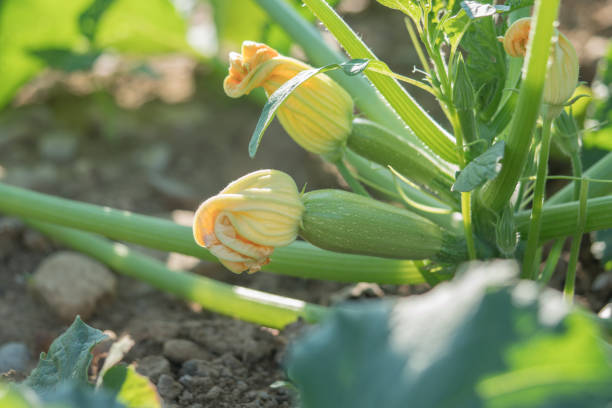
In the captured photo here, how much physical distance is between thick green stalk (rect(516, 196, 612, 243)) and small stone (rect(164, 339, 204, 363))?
0.85m

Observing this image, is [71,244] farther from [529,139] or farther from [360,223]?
[529,139]

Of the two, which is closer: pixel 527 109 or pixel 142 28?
pixel 527 109

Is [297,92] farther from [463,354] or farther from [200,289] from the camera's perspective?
[463,354]

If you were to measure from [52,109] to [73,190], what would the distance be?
2.11ft

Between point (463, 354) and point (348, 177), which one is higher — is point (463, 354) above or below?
above

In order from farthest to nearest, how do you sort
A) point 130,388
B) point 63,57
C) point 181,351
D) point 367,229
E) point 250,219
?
point 63,57 < point 181,351 < point 367,229 < point 250,219 < point 130,388

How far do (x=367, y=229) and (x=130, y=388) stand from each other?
62cm

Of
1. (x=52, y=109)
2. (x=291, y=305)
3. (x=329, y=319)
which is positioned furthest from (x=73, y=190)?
(x=329, y=319)

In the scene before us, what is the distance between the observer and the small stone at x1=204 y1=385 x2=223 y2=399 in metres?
1.57

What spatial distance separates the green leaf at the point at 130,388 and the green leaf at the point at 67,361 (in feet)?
0.46

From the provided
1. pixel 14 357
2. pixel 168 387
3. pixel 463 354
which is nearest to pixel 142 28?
pixel 14 357

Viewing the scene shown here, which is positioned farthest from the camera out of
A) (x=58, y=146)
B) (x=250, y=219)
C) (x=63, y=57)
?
(x=58, y=146)

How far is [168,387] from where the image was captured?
5.24 feet

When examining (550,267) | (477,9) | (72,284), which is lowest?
(72,284)
